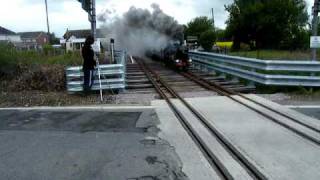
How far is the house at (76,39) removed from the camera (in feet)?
121

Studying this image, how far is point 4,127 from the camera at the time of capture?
9.91 m

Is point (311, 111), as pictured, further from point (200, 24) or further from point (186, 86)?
point (200, 24)

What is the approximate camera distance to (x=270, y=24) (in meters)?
59.1

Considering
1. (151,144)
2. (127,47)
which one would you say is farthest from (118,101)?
(127,47)

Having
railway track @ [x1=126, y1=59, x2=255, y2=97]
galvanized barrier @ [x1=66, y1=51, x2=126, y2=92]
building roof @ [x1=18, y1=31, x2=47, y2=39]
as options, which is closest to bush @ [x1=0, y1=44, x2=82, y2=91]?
galvanized barrier @ [x1=66, y1=51, x2=126, y2=92]

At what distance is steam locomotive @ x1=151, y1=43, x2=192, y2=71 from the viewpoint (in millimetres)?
23578

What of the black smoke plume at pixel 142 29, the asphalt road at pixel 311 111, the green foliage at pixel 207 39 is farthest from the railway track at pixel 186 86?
the green foliage at pixel 207 39

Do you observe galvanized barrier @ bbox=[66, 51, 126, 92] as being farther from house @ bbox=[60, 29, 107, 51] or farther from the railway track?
house @ bbox=[60, 29, 107, 51]

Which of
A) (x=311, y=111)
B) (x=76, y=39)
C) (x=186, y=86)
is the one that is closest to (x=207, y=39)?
(x=76, y=39)

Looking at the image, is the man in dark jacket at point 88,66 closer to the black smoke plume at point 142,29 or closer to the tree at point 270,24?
the black smoke plume at point 142,29

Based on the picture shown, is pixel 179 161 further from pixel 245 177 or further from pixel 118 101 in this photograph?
pixel 118 101

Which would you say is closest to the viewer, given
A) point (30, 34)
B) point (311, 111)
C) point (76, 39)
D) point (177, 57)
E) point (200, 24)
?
point (311, 111)

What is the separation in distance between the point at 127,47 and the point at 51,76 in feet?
65.1

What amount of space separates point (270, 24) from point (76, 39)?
43.5m
